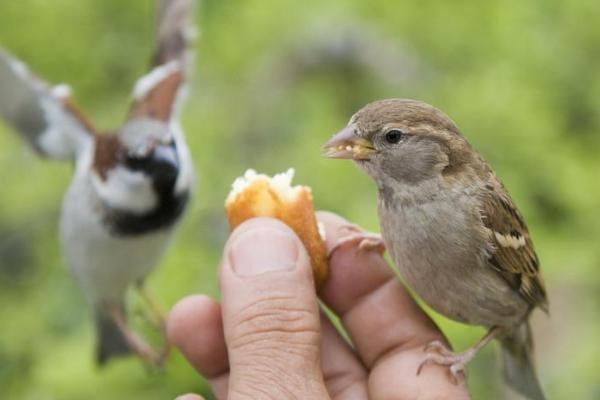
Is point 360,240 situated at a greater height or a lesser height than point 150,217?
lesser

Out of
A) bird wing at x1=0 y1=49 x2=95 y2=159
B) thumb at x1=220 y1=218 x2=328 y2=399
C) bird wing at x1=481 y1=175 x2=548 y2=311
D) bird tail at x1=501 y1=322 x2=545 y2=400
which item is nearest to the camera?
thumb at x1=220 y1=218 x2=328 y2=399

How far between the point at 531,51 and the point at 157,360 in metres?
2.15

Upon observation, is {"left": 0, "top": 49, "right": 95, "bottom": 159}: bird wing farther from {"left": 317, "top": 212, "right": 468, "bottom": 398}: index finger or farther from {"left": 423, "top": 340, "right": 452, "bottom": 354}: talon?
{"left": 423, "top": 340, "right": 452, "bottom": 354}: talon

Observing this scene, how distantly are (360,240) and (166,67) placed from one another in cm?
129

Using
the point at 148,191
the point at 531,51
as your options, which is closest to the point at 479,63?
the point at 531,51

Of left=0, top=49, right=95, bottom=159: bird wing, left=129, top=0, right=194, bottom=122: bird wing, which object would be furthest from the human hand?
left=0, top=49, right=95, bottom=159: bird wing

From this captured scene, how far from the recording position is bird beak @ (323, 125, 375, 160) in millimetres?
1518

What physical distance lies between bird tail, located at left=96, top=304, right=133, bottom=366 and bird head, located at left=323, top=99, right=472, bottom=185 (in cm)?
132

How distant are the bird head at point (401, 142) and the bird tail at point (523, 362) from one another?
1.77 feet

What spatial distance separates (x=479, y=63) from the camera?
3600 millimetres

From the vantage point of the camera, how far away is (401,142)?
153cm

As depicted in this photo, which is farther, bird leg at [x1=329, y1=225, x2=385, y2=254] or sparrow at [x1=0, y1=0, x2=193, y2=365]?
sparrow at [x1=0, y1=0, x2=193, y2=365]

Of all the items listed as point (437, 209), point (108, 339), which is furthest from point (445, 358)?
point (108, 339)

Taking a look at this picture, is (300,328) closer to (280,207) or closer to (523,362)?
(280,207)
